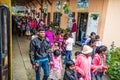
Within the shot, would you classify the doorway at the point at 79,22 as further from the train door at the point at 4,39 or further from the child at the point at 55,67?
the train door at the point at 4,39

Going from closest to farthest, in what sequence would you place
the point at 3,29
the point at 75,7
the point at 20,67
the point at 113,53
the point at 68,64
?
the point at 3,29
the point at 68,64
the point at 20,67
the point at 113,53
the point at 75,7

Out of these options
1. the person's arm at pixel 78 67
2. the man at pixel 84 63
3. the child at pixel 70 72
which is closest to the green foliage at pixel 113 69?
the man at pixel 84 63

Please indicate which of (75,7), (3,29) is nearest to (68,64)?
(3,29)

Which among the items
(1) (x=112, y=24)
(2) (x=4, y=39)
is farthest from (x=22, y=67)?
(1) (x=112, y=24)

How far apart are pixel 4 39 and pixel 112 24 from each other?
778 cm

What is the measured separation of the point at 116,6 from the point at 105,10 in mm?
578

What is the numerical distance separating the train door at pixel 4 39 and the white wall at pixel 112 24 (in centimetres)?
767

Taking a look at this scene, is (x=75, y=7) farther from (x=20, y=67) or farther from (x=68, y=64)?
(x=68, y=64)

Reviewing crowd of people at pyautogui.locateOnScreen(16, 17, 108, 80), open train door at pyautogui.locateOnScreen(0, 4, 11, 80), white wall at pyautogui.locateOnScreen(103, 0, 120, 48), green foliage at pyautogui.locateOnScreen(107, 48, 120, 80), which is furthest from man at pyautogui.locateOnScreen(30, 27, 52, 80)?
white wall at pyautogui.locateOnScreen(103, 0, 120, 48)

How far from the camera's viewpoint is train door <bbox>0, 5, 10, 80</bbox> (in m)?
3.36

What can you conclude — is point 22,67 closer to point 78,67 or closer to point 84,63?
point 78,67

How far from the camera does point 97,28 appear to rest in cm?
1102

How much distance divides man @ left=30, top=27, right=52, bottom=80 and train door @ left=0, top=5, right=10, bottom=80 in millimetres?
1618

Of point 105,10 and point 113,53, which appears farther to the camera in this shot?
point 105,10
